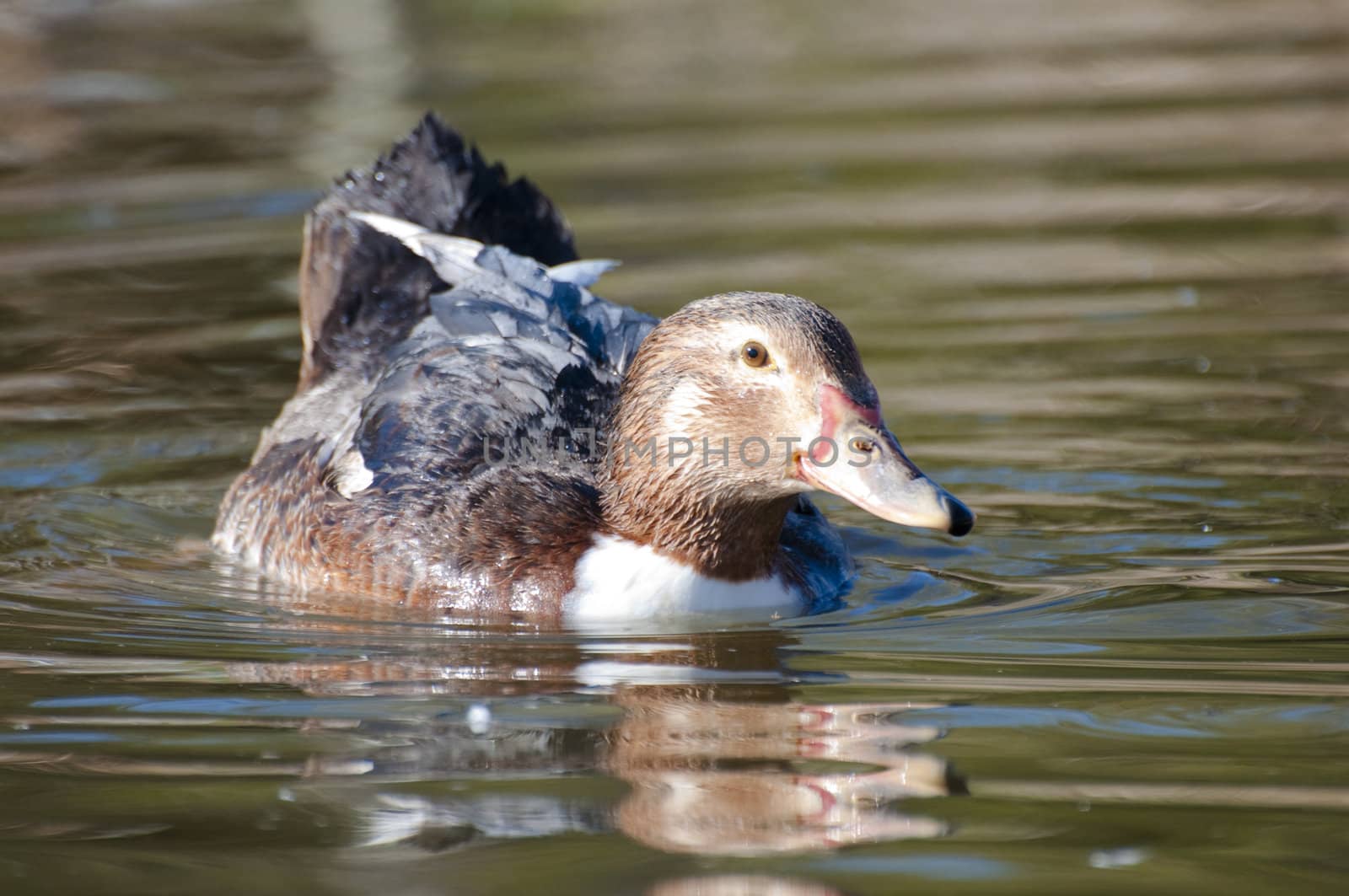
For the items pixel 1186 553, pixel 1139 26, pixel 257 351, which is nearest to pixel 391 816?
pixel 1186 553

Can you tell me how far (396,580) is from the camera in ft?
20.6

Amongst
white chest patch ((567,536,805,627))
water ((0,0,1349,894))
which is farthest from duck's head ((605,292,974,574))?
water ((0,0,1349,894))

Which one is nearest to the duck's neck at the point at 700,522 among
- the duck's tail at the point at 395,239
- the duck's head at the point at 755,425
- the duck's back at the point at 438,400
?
the duck's head at the point at 755,425

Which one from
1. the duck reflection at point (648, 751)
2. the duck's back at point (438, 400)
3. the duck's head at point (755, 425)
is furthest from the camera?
the duck's back at point (438, 400)

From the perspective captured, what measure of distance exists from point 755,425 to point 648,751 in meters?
1.28

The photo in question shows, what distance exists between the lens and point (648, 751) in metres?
4.81

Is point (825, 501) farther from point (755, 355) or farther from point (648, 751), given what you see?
point (648, 751)

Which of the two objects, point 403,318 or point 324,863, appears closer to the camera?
point 324,863

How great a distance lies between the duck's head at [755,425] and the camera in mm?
5480

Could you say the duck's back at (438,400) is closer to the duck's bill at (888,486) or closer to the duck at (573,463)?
the duck at (573,463)

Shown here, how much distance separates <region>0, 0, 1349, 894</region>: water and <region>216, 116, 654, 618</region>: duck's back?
233 millimetres

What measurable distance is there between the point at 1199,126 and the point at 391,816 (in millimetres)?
10256

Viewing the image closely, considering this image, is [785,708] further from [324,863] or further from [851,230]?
[851,230]

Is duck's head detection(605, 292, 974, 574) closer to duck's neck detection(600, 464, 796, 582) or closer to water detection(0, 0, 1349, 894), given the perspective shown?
duck's neck detection(600, 464, 796, 582)
